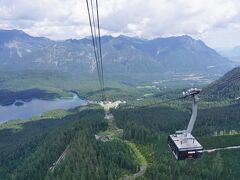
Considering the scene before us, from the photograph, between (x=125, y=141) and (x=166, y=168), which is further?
(x=125, y=141)

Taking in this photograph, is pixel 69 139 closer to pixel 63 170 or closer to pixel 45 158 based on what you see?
pixel 45 158

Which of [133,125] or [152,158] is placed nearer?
[152,158]

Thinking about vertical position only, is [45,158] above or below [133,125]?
below

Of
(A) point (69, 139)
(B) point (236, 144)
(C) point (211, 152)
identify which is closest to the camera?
(C) point (211, 152)

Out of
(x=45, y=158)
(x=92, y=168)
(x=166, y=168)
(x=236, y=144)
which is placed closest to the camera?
(x=166, y=168)

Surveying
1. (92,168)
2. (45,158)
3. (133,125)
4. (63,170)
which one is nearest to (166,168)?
(92,168)

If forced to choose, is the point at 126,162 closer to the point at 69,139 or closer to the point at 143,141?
the point at 143,141

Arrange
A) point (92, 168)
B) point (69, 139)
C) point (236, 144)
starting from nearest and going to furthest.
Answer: point (92, 168), point (236, 144), point (69, 139)

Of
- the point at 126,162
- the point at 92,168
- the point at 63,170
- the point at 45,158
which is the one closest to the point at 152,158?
the point at 126,162

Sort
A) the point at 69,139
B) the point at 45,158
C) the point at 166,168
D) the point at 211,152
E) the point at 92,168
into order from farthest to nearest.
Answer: the point at 69,139
the point at 45,158
the point at 211,152
the point at 92,168
the point at 166,168
